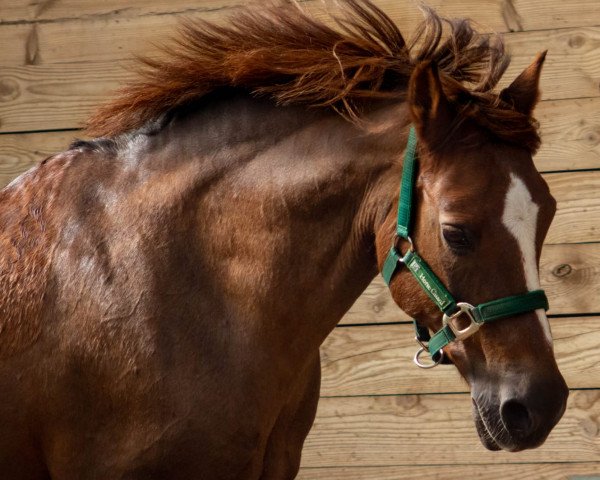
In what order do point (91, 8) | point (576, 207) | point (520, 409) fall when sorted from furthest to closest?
point (91, 8) < point (576, 207) < point (520, 409)

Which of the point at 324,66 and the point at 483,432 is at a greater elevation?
the point at 324,66

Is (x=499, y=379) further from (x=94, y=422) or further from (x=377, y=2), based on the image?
(x=377, y=2)

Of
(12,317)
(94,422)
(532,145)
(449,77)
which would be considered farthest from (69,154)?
(532,145)

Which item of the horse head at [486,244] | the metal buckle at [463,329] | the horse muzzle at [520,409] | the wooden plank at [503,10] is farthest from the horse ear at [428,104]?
the wooden plank at [503,10]

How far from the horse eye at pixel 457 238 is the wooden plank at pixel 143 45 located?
162 cm

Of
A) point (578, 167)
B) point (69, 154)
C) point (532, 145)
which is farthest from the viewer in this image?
point (578, 167)

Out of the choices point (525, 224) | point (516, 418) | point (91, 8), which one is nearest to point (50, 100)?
point (91, 8)

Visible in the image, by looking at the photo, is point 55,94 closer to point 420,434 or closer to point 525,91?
point 420,434

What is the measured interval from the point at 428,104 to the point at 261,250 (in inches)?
18.5

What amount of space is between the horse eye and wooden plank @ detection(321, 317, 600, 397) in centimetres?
153

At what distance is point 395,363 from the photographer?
341 centimetres

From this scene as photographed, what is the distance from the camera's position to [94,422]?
2031 mm

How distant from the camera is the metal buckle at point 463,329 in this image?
1.87 metres

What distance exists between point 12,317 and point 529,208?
113cm
